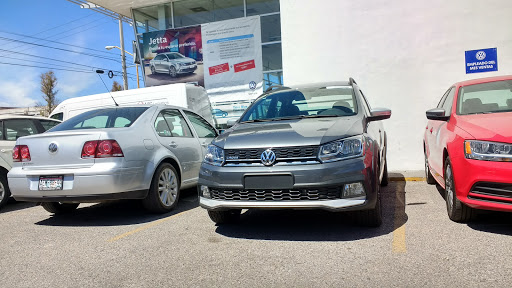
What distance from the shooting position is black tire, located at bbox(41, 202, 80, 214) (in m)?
5.30

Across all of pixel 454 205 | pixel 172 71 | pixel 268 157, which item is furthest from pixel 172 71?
pixel 454 205

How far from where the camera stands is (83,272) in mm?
3137

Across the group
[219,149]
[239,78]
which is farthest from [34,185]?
[239,78]

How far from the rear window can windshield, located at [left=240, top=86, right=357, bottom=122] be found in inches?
59.8

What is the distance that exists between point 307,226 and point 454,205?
1501 mm

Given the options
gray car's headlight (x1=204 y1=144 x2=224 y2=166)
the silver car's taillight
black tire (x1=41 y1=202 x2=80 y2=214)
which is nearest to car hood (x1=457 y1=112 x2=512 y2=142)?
gray car's headlight (x1=204 y1=144 x2=224 y2=166)

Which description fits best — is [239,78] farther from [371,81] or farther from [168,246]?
[168,246]

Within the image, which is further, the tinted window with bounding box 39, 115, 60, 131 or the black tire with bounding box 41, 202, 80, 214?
the tinted window with bounding box 39, 115, 60, 131

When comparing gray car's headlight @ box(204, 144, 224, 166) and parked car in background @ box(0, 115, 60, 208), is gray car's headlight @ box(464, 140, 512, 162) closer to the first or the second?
gray car's headlight @ box(204, 144, 224, 166)

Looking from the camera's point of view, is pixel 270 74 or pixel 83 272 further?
pixel 270 74

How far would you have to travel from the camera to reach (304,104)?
484 cm

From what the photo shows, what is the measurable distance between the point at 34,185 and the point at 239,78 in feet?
35.4

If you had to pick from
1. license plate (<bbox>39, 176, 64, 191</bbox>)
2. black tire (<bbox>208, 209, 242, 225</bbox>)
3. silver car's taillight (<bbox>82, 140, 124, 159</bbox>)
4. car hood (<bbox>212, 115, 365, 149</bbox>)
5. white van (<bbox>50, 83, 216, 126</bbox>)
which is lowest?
black tire (<bbox>208, 209, 242, 225</bbox>)

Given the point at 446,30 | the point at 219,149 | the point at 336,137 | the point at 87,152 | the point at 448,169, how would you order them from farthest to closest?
the point at 446,30, the point at 87,152, the point at 448,169, the point at 219,149, the point at 336,137
